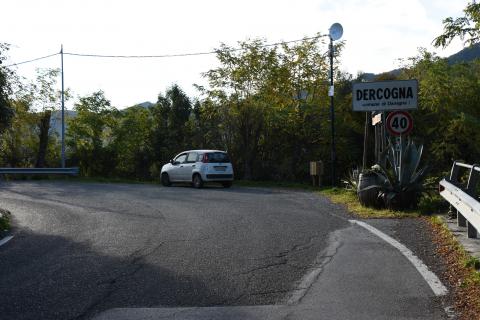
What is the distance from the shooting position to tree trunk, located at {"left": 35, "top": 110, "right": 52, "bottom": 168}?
39.2m

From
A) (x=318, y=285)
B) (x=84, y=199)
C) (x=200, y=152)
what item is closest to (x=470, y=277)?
(x=318, y=285)

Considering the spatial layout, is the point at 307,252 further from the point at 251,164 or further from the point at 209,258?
the point at 251,164

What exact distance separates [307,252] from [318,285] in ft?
6.23

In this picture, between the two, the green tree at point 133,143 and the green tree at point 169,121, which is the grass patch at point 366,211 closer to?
the green tree at point 169,121

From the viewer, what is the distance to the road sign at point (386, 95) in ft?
44.9

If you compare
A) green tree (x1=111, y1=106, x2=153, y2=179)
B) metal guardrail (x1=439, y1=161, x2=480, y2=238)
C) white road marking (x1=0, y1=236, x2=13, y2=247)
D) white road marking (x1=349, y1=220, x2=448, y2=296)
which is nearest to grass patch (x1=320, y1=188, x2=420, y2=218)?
white road marking (x1=349, y1=220, x2=448, y2=296)

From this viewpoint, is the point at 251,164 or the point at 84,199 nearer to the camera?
the point at 84,199

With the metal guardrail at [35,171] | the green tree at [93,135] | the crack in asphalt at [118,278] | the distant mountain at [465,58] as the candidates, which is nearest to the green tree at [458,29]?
the distant mountain at [465,58]

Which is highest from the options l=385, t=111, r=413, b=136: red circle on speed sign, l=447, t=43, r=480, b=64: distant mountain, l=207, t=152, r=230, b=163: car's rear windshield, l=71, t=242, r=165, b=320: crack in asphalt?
l=447, t=43, r=480, b=64: distant mountain

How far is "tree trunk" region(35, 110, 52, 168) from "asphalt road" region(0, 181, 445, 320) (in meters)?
27.6

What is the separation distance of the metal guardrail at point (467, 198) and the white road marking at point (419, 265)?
74 cm

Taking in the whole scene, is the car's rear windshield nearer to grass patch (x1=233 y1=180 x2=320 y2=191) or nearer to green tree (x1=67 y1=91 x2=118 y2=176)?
grass patch (x1=233 y1=180 x2=320 y2=191)

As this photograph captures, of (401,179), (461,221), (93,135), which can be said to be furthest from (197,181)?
(93,135)

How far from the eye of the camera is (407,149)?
13.2 metres
